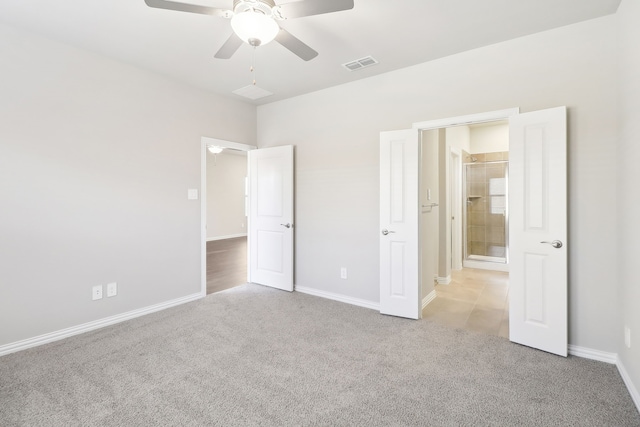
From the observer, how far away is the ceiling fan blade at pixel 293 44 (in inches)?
80.0

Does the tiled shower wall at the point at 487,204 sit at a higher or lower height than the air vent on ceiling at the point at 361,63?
lower

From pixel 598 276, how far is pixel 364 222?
212 centimetres

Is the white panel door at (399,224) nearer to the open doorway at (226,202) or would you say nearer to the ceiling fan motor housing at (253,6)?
the ceiling fan motor housing at (253,6)

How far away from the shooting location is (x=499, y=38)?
2.73 m

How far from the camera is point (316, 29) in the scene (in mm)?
2566

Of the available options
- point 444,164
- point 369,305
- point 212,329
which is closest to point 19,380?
point 212,329

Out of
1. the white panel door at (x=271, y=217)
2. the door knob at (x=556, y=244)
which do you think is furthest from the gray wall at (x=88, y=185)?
the door knob at (x=556, y=244)

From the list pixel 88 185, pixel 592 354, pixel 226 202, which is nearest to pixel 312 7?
pixel 88 185

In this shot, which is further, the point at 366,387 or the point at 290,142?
the point at 290,142

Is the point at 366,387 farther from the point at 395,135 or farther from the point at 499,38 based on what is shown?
the point at 499,38

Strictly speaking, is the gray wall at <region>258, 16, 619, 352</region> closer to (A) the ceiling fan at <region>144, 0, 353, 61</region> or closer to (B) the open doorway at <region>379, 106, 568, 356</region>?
(B) the open doorway at <region>379, 106, 568, 356</region>

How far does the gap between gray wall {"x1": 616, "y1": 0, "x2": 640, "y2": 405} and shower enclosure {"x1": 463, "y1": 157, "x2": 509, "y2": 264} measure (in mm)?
3601

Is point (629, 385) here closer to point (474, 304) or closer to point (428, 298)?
point (474, 304)

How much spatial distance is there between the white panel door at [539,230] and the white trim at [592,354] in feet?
Result: 0.48
